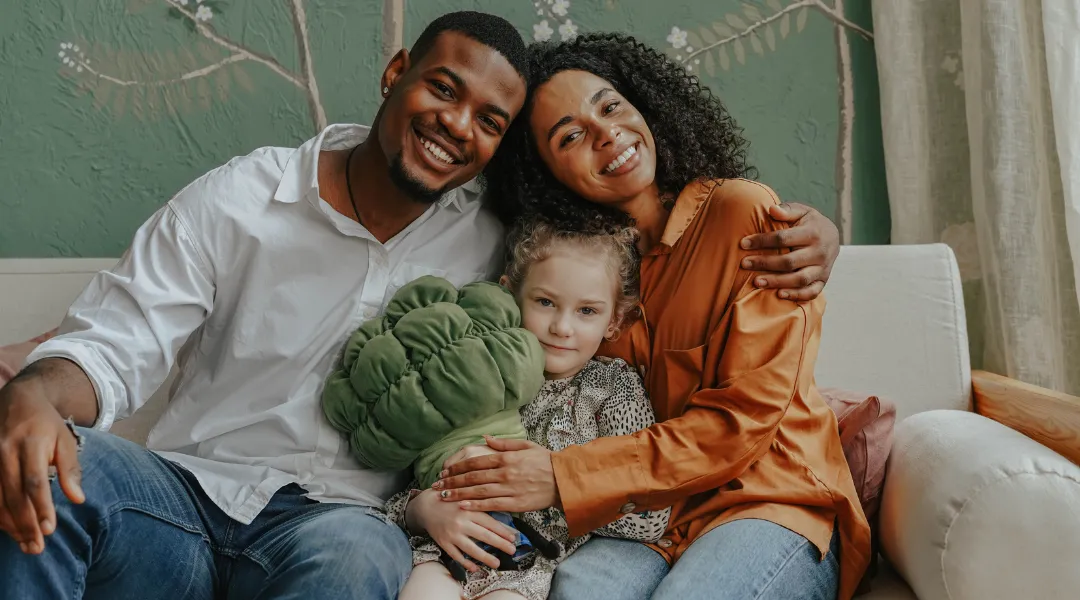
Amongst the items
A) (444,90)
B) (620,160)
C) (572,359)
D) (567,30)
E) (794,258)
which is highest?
(567,30)

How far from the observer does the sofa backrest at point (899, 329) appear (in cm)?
178

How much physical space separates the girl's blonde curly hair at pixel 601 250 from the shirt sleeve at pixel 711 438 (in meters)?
0.21

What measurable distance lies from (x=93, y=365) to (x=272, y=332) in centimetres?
29

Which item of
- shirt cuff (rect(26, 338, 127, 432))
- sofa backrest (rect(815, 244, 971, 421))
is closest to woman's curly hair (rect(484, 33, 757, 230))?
sofa backrest (rect(815, 244, 971, 421))

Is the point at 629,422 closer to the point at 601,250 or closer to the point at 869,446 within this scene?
the point at 601,250

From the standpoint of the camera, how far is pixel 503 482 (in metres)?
1.30

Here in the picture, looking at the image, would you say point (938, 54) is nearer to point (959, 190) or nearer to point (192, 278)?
point (959, 190)

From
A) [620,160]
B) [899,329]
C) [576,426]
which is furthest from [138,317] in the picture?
[899,329]

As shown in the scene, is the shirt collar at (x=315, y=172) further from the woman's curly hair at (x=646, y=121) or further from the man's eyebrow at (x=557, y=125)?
the man's eyebrow at (x=557, y=125)

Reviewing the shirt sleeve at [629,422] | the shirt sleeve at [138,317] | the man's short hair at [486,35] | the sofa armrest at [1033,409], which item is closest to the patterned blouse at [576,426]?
the shirt sleeve at [629,422]

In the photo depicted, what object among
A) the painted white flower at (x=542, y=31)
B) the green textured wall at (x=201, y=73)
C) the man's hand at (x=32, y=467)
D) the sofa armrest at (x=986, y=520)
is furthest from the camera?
the painted white flower at (x=542, y=31)

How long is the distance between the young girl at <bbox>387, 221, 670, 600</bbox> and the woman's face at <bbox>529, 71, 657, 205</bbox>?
0.29 feet

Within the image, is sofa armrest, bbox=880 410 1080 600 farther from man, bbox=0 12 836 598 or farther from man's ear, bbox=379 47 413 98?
man's ear, bbox=379 47 413 98

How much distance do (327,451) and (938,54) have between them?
163cm
